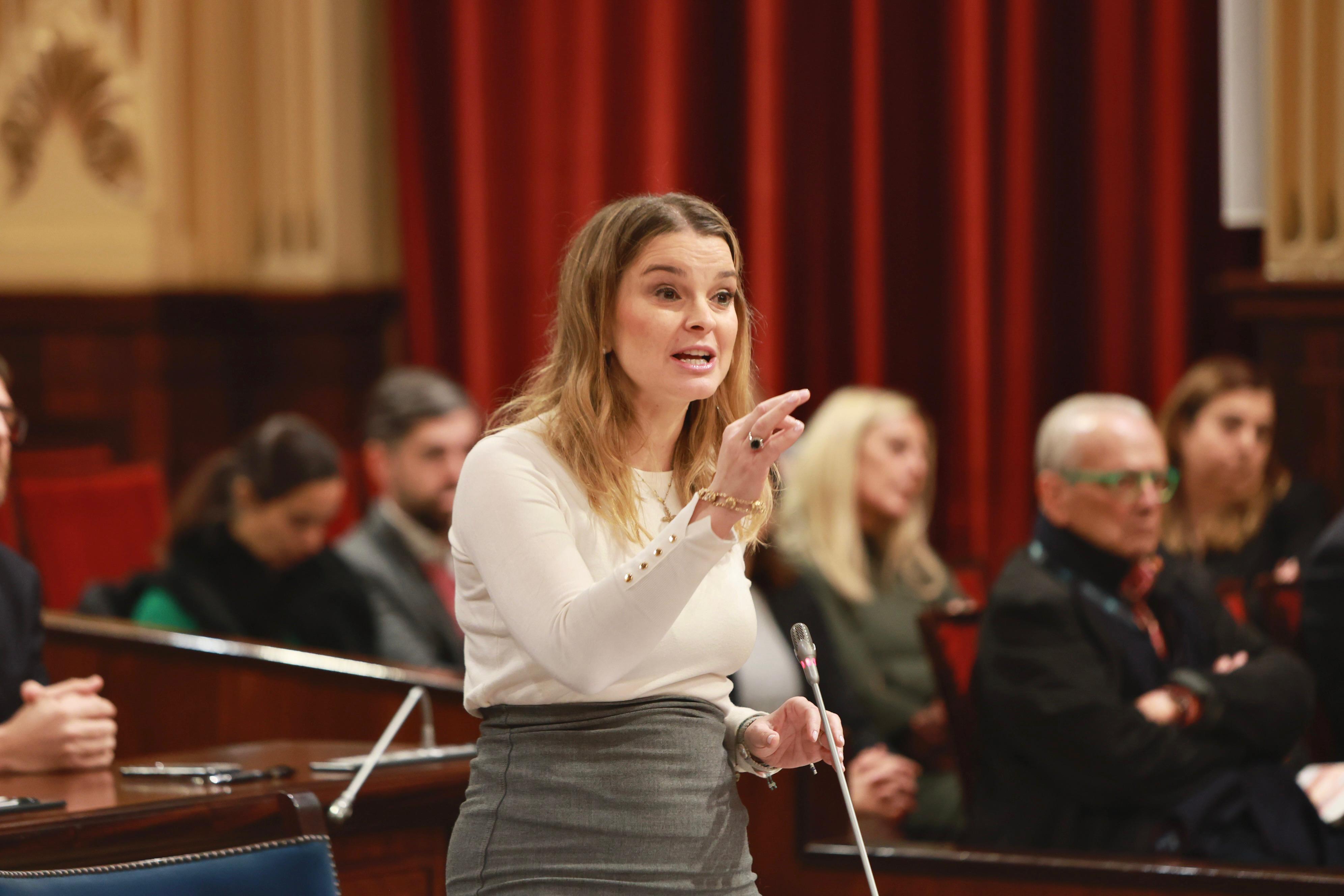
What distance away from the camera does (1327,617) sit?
3141mm

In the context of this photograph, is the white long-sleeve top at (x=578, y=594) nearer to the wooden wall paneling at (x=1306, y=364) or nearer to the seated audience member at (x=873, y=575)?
the seated audience member at (x=873, y=575)

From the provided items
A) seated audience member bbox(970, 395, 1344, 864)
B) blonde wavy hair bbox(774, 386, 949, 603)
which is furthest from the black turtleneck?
blonde wavy hair bbox(774, 386, 949, 603)

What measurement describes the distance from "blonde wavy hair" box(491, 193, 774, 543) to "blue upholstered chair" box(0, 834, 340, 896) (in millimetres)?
474

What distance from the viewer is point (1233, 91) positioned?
445cm

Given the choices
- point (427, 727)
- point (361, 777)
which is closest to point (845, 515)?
point (427, 727)

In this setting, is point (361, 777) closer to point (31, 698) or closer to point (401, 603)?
point (31, 698)

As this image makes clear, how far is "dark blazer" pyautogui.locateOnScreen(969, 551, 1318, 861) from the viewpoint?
8.57ft

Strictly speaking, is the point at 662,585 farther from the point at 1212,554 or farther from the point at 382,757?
the point at 1212,554

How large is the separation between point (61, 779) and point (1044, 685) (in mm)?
1456

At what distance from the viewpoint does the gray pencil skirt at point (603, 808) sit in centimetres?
152

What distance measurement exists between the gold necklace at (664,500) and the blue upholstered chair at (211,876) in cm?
49

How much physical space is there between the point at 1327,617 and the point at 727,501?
2089 mm

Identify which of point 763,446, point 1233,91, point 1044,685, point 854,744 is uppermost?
point 1233,91

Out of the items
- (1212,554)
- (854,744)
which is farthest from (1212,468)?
(854,744)
